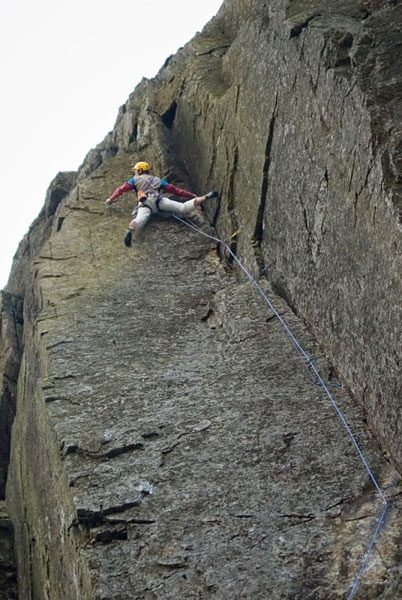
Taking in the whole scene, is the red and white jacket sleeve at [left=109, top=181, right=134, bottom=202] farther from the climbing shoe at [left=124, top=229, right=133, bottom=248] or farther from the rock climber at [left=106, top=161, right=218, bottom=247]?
the climbing shoe at [left=124, top=229, right=133, bottom=248]

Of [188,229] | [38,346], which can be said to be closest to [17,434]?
[38,346]

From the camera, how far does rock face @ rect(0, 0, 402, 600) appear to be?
9.85 m

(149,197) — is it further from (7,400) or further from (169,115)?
(7,400)

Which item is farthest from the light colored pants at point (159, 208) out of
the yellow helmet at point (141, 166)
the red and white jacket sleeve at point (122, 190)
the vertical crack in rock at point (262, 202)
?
the vertical crack in rock at point (262, 202)

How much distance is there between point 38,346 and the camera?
14203 millimetres

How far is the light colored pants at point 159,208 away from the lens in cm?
1652

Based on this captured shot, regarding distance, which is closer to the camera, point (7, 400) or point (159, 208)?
point (159, 208)

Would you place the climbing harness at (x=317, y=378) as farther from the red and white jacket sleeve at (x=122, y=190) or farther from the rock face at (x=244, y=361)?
the red and white jacket sleeve at (x=122, y=190)

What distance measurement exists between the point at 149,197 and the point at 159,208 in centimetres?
33

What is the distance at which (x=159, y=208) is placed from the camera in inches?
660

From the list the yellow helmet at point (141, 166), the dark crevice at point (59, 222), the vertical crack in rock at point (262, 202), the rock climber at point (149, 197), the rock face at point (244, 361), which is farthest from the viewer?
the dark crevice at point (59, 222)

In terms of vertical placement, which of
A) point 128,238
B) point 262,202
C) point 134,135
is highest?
point 134,135

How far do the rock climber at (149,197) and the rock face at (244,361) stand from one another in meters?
0.29

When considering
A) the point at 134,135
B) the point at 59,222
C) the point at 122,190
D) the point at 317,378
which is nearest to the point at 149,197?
the point at 122,190
